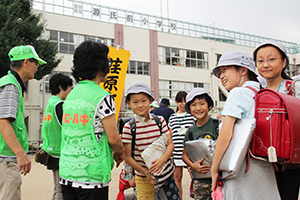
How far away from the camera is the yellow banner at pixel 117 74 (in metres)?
5.61

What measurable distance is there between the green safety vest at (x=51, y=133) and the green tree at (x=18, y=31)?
919 centimetres

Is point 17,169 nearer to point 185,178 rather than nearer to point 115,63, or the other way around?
point 115,63

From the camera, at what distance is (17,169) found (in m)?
2.47

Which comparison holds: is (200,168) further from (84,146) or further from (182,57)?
(182,57)

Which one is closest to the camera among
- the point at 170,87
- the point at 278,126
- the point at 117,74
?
the point at 278,126

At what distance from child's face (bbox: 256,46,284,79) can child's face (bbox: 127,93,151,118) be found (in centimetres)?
121

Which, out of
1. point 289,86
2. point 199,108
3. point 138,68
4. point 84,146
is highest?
point 138,68

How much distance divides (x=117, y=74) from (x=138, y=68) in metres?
15.2

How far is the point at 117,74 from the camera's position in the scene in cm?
565

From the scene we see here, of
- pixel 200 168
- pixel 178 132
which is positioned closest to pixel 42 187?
pixel 178 132

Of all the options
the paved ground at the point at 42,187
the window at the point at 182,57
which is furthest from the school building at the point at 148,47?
the paved ground at the point at 42,187

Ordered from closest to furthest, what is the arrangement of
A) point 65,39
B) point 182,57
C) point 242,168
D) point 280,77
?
point 242,168, point 280,77, point 65,39, point 182,57

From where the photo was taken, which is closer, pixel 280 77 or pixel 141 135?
pixel 280 77

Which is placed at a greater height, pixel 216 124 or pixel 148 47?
pixel 148 47
